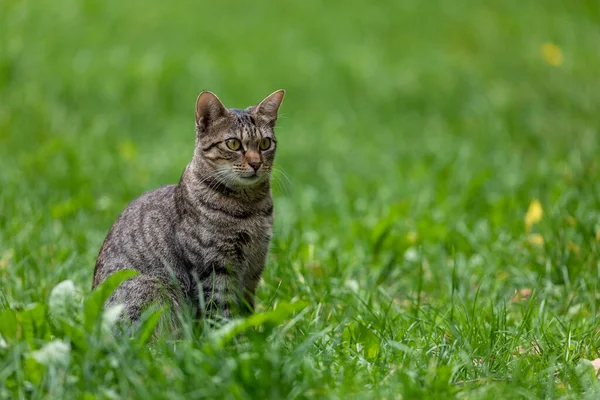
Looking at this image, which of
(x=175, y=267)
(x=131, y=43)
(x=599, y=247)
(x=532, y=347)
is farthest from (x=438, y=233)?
(x=131, y=43)

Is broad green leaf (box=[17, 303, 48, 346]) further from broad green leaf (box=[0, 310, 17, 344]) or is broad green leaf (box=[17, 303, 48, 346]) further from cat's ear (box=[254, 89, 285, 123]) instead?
cat's ear (box=[254, 89, 285, 123])

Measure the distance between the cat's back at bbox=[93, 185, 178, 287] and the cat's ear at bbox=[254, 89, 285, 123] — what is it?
0.58m

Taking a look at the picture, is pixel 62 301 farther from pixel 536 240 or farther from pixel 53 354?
pixel 536 240

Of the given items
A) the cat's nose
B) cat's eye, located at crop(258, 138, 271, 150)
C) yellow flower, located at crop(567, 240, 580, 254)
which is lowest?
yellow flower, located at crop(567, 240, 580, 254)

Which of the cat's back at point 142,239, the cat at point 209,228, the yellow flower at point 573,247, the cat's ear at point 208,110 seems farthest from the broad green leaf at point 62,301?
the yellow flower at point 573,247

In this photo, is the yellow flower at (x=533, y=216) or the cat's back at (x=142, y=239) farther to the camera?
the yellow flower at (x=533, y=216)

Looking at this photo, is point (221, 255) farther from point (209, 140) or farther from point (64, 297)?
Result: point (64, 297)

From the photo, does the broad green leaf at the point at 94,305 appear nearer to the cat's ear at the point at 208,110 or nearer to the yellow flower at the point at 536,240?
the cat's ear at the point at 208,110

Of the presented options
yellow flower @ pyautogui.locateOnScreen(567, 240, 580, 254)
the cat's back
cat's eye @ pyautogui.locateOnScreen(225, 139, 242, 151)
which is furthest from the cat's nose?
yellow flower @ pyautogui.locateOnScreen(567, 240, 580, 254)

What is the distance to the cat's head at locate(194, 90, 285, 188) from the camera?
3.75 m

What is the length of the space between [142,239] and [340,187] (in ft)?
10.1

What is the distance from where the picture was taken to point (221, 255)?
3.66 m

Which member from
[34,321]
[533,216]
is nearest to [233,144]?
[34,321]

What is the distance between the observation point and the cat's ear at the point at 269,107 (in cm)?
389
